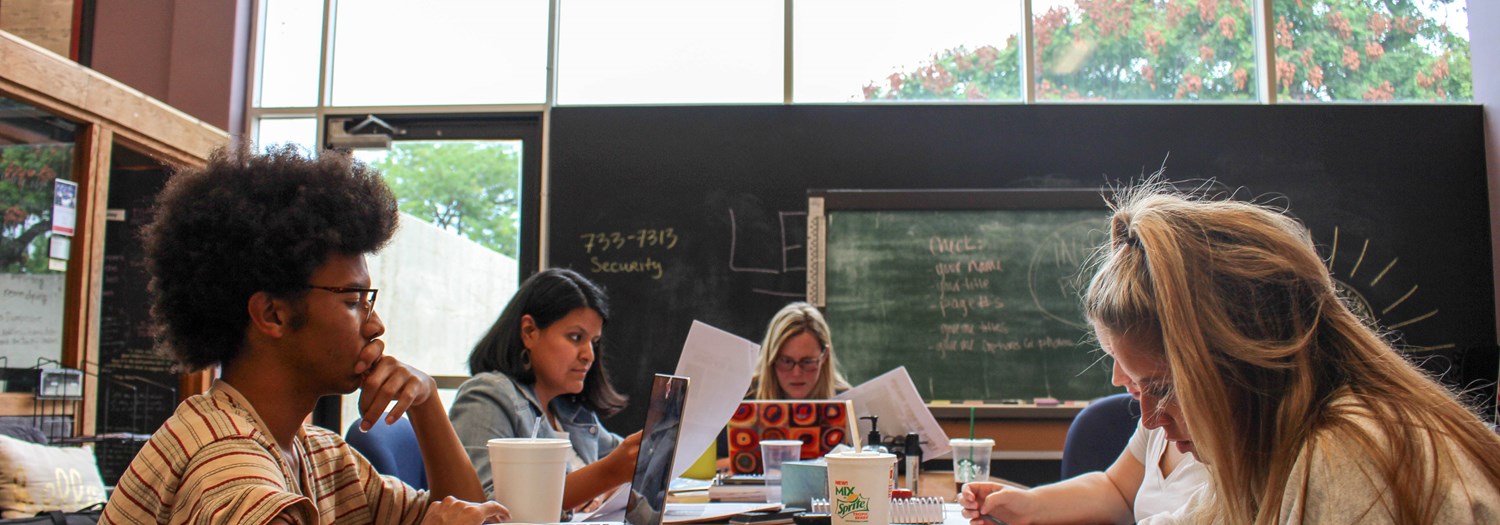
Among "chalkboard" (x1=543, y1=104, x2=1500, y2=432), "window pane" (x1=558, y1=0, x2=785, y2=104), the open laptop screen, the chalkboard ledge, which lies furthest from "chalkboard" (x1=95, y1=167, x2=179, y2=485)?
the open laptop screen

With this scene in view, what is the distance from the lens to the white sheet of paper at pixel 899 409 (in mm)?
2818

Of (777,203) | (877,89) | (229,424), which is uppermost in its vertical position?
(877,89)

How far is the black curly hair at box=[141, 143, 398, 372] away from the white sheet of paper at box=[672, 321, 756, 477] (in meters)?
0.93

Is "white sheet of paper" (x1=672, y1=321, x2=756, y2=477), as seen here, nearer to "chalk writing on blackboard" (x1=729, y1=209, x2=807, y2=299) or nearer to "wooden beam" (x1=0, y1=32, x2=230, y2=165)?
"wooden beam" (x1=0, y1=32, x2=230, y2=165)

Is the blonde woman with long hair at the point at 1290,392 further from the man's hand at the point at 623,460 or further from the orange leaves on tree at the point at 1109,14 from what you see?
the orange leaves on tree at the point at 1109,14

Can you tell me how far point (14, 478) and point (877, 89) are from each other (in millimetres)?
3525

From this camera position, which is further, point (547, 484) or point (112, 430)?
point (112, 430)

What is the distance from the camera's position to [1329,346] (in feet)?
3.34

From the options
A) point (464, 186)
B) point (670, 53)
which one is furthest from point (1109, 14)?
point (464, 186)

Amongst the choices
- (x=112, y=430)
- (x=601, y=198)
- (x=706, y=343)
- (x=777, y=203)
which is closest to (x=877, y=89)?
(x=777, y=203)

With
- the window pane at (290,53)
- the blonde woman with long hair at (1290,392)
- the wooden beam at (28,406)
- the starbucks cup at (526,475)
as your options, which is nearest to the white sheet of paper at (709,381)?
the starbucks cup at (526,475)

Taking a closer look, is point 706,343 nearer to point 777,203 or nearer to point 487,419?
point 487,419

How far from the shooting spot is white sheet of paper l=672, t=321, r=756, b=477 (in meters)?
2.11

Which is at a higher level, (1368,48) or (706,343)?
(1368,48)
